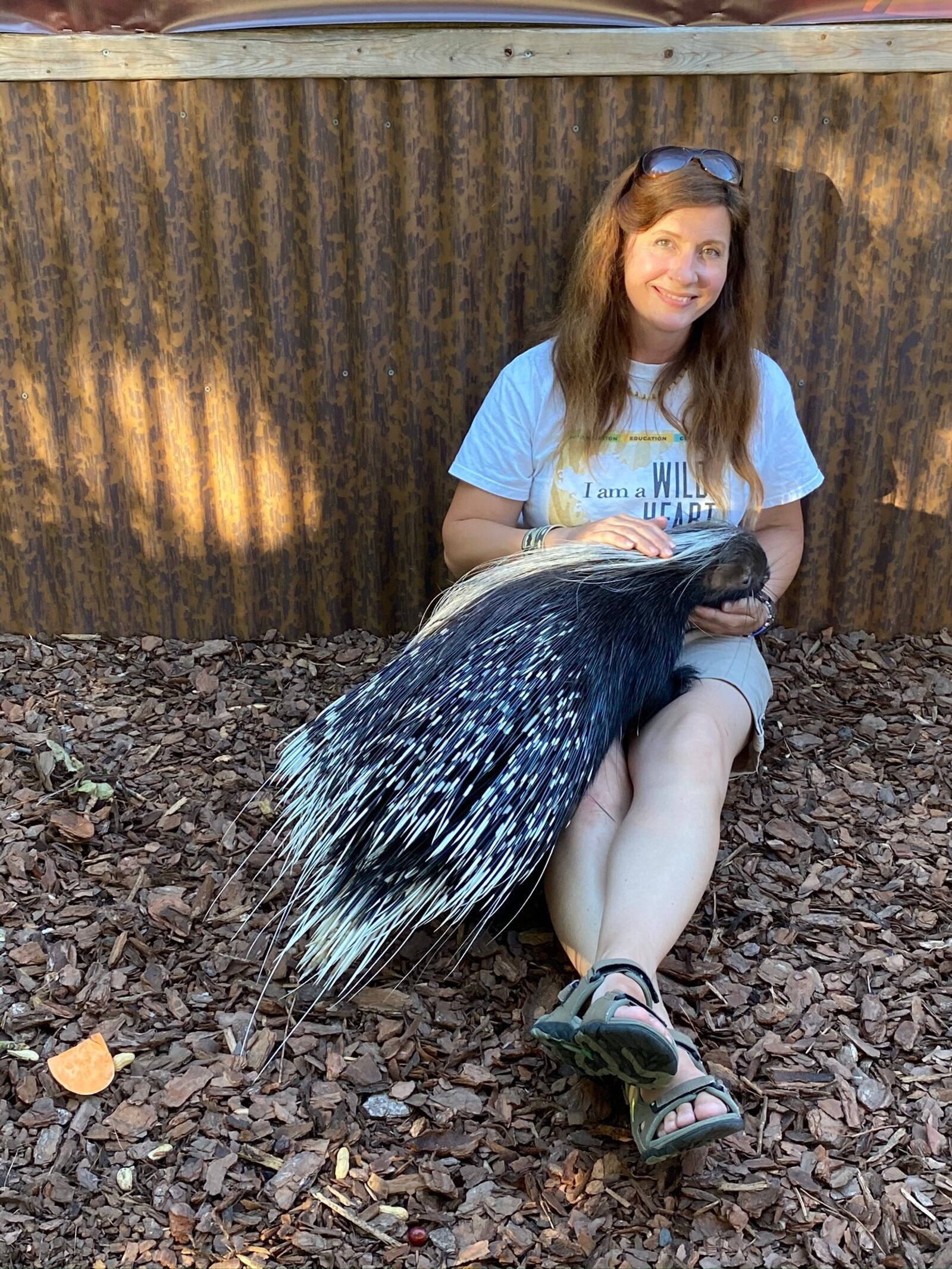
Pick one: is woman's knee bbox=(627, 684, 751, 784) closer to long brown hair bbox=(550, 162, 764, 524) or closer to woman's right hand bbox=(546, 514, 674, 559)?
woman's right hand bbox=(546, 514, 674, 559)

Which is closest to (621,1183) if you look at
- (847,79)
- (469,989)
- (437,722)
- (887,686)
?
(469,989)

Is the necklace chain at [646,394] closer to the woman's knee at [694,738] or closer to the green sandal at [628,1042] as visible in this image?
the woman's knee at [694,738]

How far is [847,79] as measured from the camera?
101 inches

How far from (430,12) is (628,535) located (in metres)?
1.32

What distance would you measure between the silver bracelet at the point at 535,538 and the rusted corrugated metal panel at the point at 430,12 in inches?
47.2

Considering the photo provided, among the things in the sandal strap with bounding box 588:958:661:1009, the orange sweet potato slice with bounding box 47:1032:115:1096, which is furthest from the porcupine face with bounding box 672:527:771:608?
the orange sweet potato slice with bounding box 47:1032:115:1096

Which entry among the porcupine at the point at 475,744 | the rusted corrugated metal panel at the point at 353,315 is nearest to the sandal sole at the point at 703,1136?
the porcupine at the point at 475,744

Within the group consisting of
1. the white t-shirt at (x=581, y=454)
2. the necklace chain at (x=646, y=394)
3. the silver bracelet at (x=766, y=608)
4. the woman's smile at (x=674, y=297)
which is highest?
the woman's smile at (x=674, y=297)

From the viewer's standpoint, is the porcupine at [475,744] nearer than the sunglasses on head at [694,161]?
Yes

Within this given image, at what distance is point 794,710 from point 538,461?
0.99m

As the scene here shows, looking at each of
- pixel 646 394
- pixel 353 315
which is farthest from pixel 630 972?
pixel 353 315

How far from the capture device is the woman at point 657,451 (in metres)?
2.03

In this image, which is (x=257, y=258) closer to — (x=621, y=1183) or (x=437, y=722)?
(x=437, y=722)

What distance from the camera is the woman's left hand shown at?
2.42 meters
